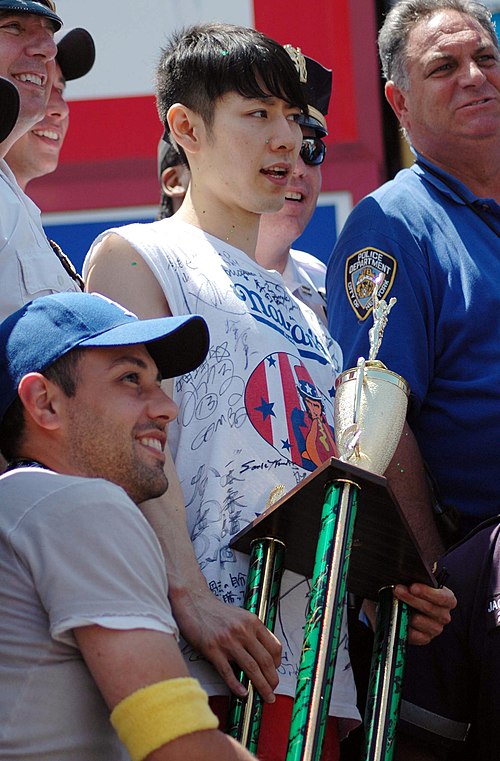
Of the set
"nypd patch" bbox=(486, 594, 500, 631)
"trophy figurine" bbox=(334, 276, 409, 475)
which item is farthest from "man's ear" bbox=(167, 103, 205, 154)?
"nypd patch" bbox=(486, 594, 500, 631)

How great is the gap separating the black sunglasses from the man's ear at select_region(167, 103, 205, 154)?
765 millimetres

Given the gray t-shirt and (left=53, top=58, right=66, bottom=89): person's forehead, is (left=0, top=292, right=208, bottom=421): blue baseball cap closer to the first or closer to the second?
the gray t-shirt

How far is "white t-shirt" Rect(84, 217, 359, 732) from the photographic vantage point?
2311mm

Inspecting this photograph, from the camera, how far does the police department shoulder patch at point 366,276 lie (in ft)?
9.47

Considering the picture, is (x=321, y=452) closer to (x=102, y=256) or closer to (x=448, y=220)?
(x=102, y=256)

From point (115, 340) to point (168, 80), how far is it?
102cm

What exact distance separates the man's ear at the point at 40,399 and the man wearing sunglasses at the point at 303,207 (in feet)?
4.95

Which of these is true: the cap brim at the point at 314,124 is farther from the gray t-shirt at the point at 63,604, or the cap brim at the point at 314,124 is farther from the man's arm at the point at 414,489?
the gray t-shirt at the point at 63,604

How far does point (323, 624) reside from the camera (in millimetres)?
2008

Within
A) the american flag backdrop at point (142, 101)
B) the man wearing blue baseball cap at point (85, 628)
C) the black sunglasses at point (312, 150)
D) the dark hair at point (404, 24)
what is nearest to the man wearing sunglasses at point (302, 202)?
the black sunglasses at point (312, 150)

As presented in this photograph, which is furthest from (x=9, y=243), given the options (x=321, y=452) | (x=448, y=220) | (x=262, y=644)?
(x=448, y=220)

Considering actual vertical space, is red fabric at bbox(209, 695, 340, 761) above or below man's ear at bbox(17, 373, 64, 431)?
below

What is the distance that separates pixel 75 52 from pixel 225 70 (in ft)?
2.95

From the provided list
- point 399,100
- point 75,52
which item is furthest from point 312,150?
point 75,52
